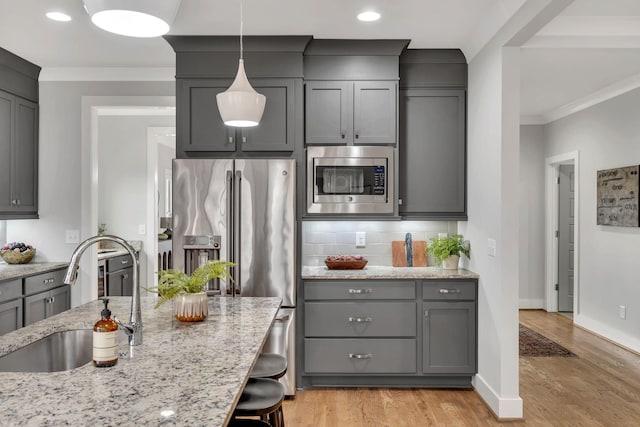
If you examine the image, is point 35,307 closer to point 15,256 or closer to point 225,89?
point 15,256

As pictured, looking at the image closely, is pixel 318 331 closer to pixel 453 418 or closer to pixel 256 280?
pixel 256 280

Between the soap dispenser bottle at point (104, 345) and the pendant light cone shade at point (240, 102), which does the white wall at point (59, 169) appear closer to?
the pendant light cone shade at point (240, 102)

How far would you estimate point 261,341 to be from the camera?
5.84 ft

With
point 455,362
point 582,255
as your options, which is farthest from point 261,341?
point 582,255

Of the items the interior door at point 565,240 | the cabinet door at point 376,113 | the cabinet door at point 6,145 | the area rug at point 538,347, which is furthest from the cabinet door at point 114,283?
the interior door at point 565,240

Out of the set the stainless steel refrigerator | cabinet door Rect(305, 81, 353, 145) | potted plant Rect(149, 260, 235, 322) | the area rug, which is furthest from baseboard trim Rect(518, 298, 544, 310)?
potted plant Rect(149, 260, 235, 322)

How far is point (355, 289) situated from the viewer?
3.71 m

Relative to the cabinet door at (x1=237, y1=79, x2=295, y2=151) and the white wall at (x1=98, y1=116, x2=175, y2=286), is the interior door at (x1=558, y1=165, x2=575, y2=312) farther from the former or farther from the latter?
the white wall at (x1=98, y1=116, x2=175, y2=286)

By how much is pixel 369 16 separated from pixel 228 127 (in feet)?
4.27

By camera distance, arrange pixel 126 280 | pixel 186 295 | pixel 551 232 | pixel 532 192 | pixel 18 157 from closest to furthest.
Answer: pixel 186 295 → pixel 18 157 → pixel 126 280 → pixel 551 232 → pixel 532 192

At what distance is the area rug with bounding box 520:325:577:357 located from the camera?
4.73 m

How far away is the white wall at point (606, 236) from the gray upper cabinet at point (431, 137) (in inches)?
83.4

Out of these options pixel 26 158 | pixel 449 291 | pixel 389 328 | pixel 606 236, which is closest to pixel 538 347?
pixel 606 236

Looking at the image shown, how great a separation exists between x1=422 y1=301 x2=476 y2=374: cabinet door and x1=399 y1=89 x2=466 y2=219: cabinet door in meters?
0.75
